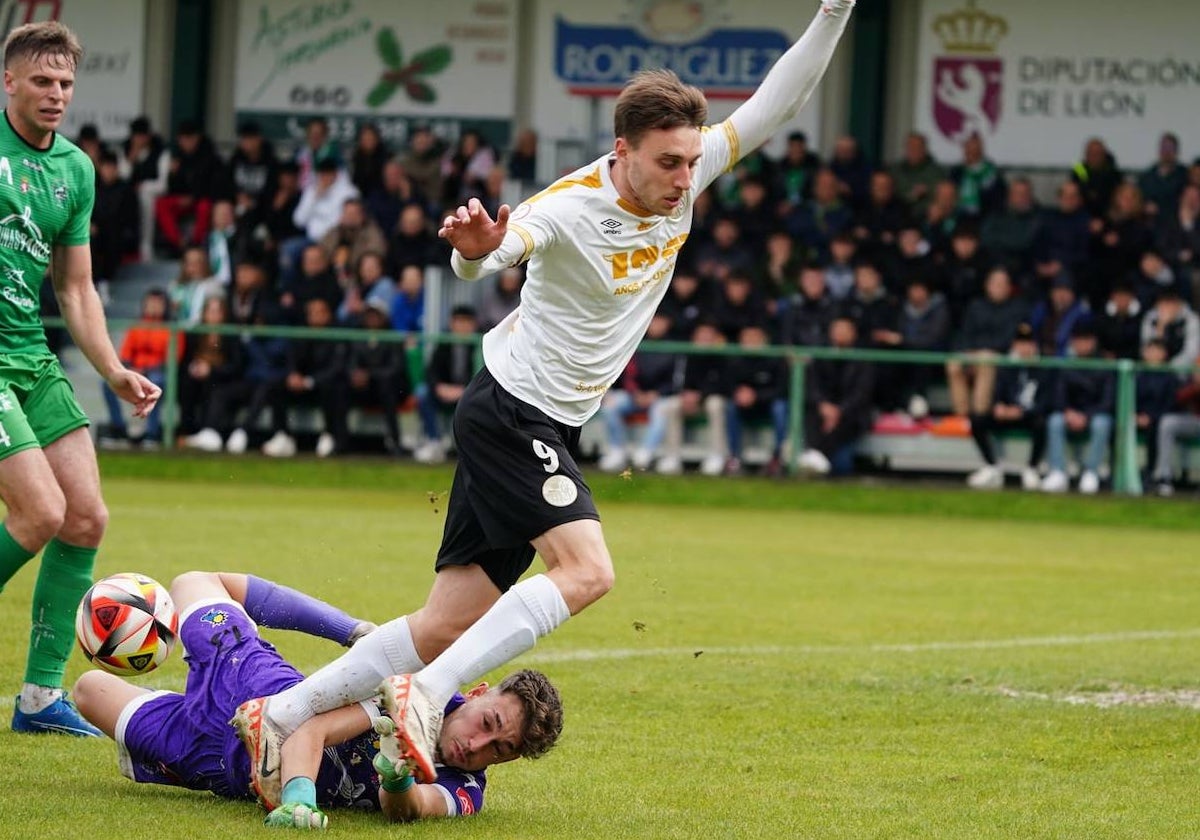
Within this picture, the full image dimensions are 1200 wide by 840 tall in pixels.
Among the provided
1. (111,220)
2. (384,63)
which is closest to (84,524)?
(111,220)

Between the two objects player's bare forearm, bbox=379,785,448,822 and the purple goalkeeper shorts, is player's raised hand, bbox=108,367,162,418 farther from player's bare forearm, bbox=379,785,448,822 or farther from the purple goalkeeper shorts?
player's bare forearm, bbox=379,785,448,822

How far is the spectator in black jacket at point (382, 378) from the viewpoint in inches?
737

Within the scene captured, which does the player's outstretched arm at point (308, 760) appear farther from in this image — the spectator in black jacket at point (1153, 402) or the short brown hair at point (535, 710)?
the spectator in black jacket at point (1153, 402)

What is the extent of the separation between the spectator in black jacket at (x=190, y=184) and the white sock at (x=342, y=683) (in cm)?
1813

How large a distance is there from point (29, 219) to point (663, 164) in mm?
2350

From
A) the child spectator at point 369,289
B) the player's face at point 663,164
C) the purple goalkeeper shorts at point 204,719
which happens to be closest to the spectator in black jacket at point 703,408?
the child spectator at point 369,289

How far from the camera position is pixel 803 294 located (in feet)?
64.0

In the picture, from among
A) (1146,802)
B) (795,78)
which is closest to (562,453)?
(795,78)

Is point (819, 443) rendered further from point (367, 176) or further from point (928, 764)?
point (928, 764)

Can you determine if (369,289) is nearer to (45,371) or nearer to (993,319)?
(993,319)

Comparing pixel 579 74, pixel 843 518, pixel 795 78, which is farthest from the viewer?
pixel 579 74

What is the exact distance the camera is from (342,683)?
224 inches

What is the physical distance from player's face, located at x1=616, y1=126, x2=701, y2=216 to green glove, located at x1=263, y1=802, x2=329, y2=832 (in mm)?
2128

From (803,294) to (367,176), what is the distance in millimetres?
6019
